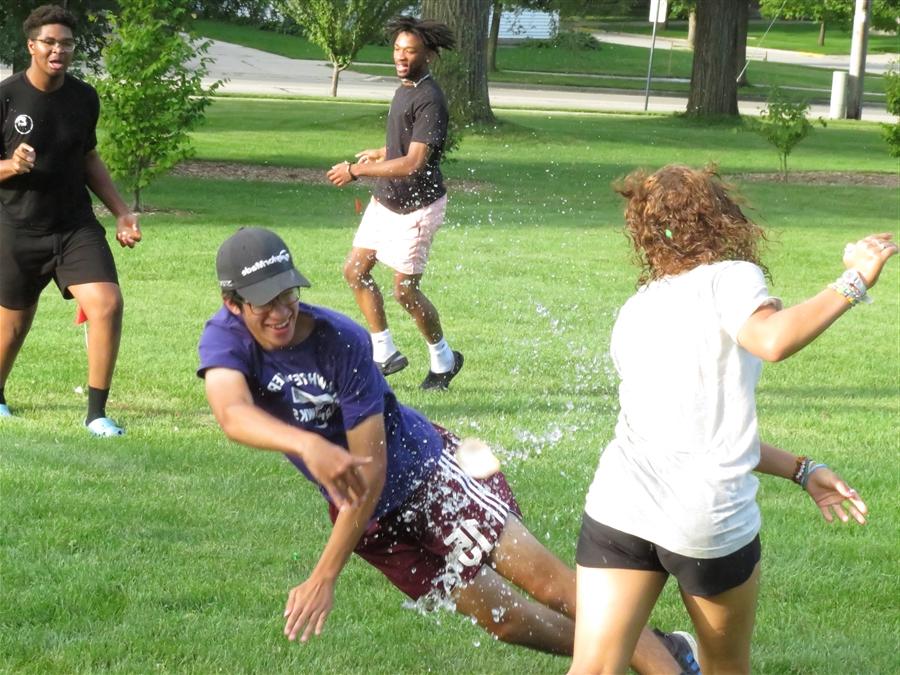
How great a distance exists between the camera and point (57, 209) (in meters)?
7.86

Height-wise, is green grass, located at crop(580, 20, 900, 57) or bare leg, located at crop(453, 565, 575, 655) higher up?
green grass, located at crop(580, 20, 900, 57)

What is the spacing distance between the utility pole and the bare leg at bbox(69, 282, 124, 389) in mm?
32643

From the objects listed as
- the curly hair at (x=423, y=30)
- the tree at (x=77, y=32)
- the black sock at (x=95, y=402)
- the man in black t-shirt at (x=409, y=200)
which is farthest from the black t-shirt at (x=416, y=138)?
the tree at (x=77, y=32)

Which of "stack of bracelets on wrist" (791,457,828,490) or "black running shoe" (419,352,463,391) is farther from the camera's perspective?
"black running shoe" (419,352,463,391)

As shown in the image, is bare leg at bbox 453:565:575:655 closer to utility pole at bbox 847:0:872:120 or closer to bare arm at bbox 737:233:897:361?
bare arm at bbox 737:233:897:361

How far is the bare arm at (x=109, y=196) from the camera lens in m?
7.96

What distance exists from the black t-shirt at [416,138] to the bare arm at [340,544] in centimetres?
515

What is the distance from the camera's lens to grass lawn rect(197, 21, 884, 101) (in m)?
48.5

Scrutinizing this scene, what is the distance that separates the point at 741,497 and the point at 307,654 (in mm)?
1822

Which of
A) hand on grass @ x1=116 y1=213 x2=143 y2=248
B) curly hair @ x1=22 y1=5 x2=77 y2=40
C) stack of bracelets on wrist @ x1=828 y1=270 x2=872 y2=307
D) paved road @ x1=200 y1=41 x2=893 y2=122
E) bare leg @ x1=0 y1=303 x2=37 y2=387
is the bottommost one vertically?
paved road @ x1=200 y1=41 x2=893 y2=122

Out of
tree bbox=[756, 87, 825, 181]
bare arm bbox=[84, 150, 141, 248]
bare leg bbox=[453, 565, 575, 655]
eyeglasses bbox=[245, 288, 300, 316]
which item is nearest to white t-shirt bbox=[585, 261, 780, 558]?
bare leg bbox=[453, 565, 575, 655]

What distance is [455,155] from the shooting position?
24469 mm

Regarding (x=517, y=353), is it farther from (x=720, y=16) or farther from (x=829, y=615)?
(x=720, y=16)

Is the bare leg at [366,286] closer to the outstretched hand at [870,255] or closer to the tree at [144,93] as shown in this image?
A: the outstretched hand at [870,255]
